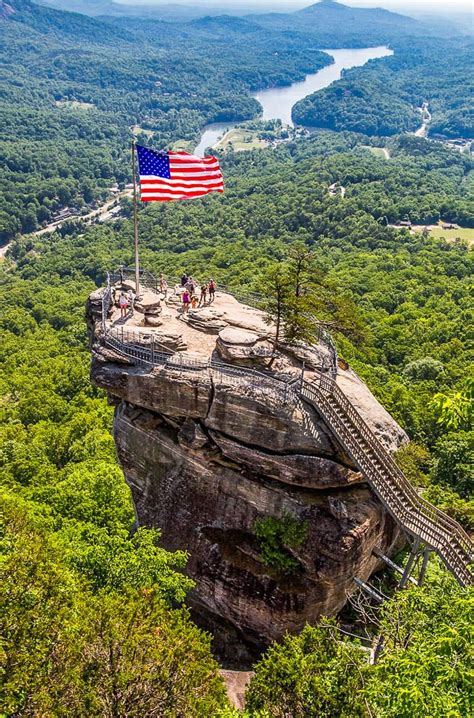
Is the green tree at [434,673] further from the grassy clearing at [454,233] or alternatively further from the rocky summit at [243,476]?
the grassy clearing at [454,233]

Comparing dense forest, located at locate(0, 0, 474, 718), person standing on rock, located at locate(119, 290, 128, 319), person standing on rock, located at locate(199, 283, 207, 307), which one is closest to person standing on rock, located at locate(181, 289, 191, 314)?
person standing on rock, located at locate(199, 283, 207, 307)

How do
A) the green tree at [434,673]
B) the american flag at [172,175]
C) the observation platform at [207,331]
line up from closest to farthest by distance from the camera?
1. the green tree at [434,673]
2. the observation platform at [207,331]
3. the american flag at [172,175]

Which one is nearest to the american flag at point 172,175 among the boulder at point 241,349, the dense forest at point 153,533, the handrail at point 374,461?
the boulder at point 241,349

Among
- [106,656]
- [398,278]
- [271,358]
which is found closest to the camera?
[106,656]

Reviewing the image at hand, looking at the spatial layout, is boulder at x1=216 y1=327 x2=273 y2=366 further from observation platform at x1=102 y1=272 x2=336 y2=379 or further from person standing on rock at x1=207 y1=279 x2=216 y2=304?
person standing on rock at x1=207 y1=279 x2=216 y2=304

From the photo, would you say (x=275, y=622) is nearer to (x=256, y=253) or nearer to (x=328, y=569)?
(x=328, y=569)

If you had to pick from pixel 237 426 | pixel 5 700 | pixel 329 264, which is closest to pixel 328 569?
pixel 237 426

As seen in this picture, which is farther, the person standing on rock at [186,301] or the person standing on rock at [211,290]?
the person standing on rock at [211,290]
